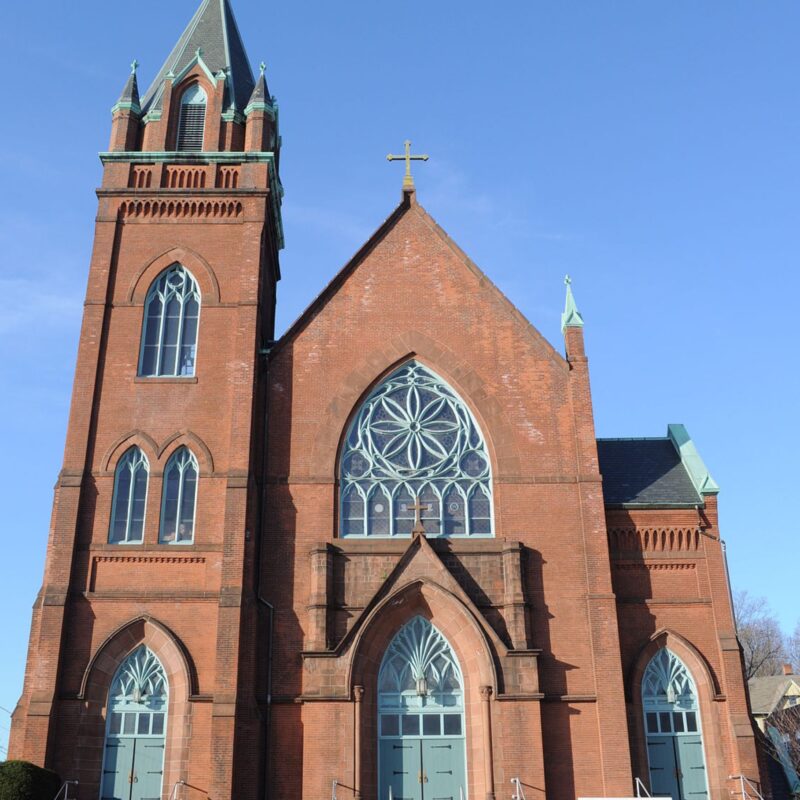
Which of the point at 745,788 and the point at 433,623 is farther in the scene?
the point at 433,623

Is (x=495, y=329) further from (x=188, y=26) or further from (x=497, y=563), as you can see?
(x=188, y=26)

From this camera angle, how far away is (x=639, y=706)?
71.4ft

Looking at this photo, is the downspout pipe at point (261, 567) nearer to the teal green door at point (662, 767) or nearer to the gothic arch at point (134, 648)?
the gothic arch at point (134, 648)

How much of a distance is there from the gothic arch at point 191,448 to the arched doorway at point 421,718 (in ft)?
18.4

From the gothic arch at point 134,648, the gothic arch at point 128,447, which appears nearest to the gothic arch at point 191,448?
the gothic arch at point 128,447

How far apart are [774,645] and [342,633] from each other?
44.3 m

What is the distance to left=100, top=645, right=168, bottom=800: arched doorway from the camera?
19844 mm

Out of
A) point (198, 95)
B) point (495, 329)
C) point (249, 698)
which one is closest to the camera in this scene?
point (249, 698)

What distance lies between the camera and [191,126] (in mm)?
26969

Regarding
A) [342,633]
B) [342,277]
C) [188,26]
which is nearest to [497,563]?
[342,633]

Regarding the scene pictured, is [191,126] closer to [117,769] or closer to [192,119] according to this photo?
[192,119]

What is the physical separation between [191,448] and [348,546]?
13.7 feet

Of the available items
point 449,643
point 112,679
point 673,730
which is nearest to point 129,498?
point 112,679

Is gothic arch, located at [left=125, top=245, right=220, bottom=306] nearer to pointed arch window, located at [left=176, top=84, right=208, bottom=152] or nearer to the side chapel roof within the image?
pointed arch window, located at [left=176, top=84, right=208, bottom=152]
